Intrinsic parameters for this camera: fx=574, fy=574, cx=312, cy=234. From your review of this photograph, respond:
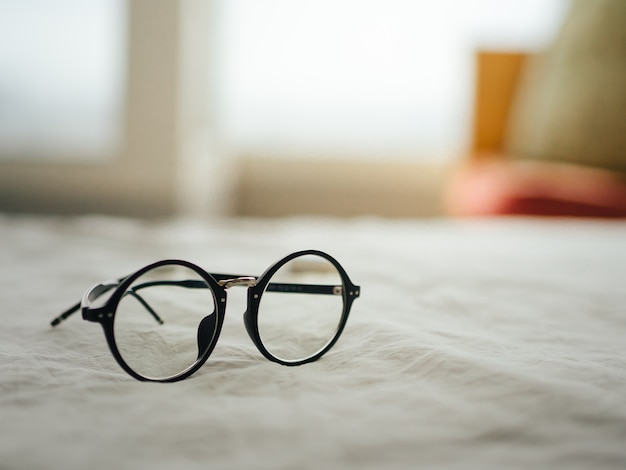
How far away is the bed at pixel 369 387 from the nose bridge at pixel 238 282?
0.20ft

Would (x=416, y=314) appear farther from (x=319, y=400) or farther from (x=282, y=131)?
(x=282, y=131)

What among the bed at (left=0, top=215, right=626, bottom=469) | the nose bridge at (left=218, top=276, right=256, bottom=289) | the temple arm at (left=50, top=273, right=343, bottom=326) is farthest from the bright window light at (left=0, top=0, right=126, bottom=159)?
the nose bridge at (left=218, top=276, right=256, bottom=289)

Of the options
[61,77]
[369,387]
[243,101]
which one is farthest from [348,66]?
[369,387]

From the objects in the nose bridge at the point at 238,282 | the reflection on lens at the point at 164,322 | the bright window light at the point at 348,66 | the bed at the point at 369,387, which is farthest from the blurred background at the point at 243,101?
the nose bridge at the point at 238,282

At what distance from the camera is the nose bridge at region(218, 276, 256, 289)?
53cm

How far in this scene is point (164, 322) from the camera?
59cm

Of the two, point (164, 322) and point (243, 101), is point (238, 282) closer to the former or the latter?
point (164, 322)

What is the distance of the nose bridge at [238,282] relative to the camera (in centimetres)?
53

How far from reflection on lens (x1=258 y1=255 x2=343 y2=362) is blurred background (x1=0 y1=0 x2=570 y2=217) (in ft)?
7.71

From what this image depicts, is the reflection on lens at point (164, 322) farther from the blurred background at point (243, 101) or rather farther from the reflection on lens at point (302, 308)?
the blurred background at point (243, 101)

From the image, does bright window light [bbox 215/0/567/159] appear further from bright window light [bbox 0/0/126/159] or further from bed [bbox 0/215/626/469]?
bed [bbox 0/215/626/469]

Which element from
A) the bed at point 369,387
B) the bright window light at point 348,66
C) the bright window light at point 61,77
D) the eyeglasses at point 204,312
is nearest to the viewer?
the bed at point 369,387

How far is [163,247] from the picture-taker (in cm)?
107

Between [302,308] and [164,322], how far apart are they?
5.7 inches
